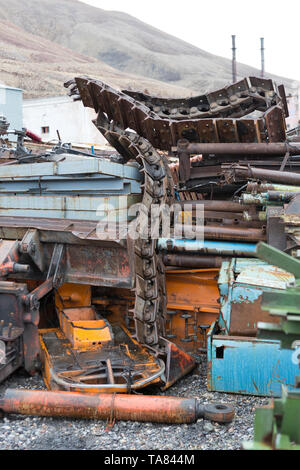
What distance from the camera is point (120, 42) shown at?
96812 mm

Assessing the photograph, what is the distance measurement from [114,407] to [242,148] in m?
3.99

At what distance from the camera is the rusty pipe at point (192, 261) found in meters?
Answer: 5.83

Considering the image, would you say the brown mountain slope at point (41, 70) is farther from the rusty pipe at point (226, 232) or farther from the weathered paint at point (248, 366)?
the weathered paint at point (248, 366)

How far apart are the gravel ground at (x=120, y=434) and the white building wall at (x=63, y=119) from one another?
2158 centimetres

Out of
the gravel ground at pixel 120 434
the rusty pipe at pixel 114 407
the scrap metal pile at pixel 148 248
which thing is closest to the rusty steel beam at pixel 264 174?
the scrap metal pile at pixel 148 248

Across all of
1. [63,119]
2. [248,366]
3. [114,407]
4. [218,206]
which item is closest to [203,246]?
[218,206]

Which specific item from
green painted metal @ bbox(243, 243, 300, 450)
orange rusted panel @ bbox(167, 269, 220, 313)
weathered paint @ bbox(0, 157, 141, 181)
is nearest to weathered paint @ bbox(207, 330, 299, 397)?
orange rusted panel @ bbox(167, 269, 220, 313)

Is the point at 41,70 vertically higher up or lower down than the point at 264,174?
higher up

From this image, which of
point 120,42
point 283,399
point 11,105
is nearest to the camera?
point 283,399

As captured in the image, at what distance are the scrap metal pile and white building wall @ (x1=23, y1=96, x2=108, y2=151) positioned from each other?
1787 centimetres

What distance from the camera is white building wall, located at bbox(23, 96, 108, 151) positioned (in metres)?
25.2

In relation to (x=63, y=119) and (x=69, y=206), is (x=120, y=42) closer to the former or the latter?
(x=63, y=119)

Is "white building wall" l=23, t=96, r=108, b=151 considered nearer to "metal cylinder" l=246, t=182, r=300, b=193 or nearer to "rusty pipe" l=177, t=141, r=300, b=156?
"rusty pipe" l=177, t=141, r=300, b=156

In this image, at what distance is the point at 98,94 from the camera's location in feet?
24.1
